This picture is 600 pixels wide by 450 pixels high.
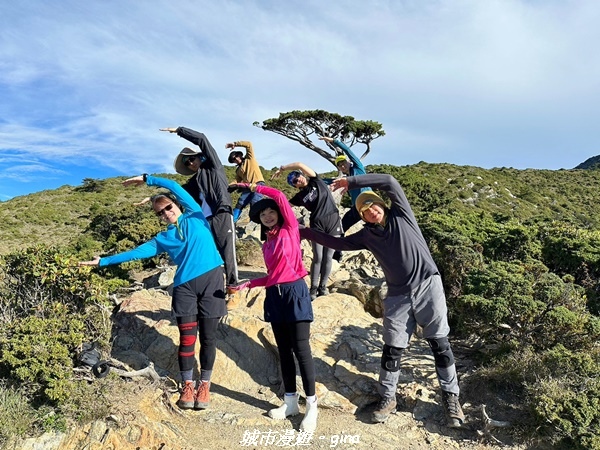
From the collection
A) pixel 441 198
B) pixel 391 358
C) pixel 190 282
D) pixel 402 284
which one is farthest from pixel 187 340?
pixel 441 198

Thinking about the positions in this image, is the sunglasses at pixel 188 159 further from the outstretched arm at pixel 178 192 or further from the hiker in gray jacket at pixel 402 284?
the hiker in gray jacket at pixel 402 284

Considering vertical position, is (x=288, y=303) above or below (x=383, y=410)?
above

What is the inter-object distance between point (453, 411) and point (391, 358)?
2.20ft

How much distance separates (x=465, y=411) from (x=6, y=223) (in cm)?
2682

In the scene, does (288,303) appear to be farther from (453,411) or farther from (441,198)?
(441,198)

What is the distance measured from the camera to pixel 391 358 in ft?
12.0

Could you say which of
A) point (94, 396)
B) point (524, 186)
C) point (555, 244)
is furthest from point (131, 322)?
point (524, 186)

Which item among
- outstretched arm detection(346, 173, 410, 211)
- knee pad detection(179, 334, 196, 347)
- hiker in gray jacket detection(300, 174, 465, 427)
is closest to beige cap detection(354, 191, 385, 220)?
hiker in gray jacket detection(300, 174, 465, 427)

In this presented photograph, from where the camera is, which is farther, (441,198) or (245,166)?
(441,198)

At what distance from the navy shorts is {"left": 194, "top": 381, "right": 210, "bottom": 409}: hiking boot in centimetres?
87

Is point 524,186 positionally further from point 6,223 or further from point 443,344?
point 6,223

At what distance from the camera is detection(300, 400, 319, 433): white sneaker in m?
3.48

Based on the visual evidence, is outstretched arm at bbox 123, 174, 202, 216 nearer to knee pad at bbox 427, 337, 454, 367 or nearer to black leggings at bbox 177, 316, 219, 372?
black leggings at bbox 177, 316, 219, 372

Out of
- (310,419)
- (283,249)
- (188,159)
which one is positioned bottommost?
(310,419)
